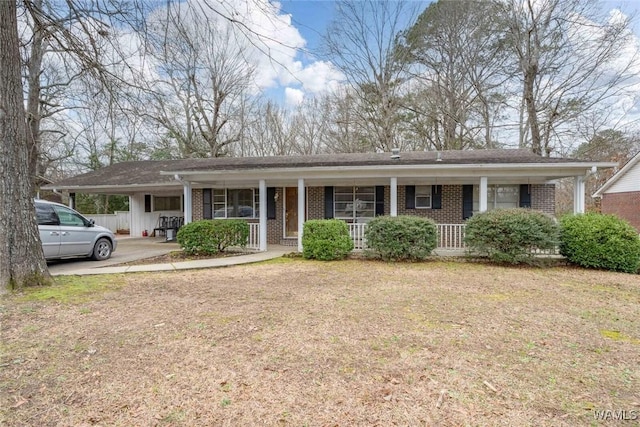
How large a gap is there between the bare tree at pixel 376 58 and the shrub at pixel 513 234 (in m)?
13.9

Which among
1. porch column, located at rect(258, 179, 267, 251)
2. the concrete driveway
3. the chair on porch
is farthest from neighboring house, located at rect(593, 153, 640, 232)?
the chair on porch

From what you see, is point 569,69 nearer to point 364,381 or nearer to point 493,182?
point 493,182

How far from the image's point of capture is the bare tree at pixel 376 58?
20.4 m

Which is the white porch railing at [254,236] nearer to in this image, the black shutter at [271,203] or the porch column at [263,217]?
the porch column at [263,217]

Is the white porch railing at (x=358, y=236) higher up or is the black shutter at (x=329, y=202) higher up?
the black shutter at (x=329, y=202)

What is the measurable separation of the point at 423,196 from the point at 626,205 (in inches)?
634

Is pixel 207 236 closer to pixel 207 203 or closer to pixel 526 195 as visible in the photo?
pixel 207 203

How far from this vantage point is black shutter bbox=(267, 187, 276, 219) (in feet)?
39.2

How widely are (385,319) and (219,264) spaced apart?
17.3 ft

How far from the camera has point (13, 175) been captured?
16.6 ft

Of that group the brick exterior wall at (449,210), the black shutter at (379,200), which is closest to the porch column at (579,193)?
the brick exterior wall at (449,210)

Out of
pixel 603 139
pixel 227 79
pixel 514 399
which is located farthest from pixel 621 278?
pixel 227 79

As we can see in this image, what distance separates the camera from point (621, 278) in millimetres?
6762

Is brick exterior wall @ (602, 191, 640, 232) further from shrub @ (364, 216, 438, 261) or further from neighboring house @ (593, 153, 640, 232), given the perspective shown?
shrub @ (364, 216, 438, 261)
